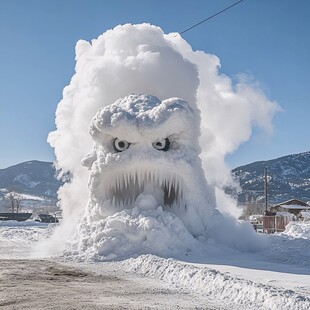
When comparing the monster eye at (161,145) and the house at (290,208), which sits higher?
the house at (290,208)

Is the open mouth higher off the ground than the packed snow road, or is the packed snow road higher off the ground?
the open mouth

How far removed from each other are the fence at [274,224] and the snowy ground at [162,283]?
18.2m

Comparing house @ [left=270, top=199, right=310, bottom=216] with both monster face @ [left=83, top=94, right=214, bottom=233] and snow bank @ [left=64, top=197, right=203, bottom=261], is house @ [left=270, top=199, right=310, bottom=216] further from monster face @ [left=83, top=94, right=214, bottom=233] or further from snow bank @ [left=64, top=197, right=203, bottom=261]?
snow bank @ [left=64, top=197, right=203, bottom=261]

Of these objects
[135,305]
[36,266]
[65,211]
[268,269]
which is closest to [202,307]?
[135,305]

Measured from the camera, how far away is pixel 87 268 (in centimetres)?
1209

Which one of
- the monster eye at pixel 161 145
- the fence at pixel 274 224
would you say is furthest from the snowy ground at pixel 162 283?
the fence at pixel 274 224

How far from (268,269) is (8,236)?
18.1m

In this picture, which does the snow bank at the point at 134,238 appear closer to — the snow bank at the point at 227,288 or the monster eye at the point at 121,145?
the snow bank at the point at 227,288

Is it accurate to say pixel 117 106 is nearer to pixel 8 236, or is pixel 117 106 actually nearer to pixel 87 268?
pixel 87 268

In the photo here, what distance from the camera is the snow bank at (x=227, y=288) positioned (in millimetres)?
Result: 7059

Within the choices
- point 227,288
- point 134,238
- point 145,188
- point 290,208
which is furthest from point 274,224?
point 290,208

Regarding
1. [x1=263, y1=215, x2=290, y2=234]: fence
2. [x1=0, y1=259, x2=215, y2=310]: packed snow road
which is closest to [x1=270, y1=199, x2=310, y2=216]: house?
[x1=263, y1=215, x2=290, y2=234]: fence

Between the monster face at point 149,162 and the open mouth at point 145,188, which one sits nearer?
the monster face at point 149,162

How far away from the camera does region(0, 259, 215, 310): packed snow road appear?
7387 millimetres
